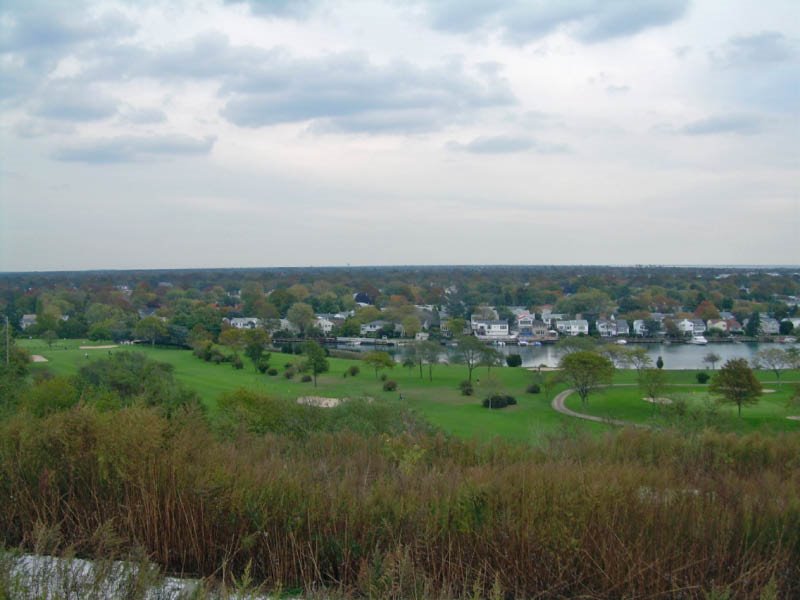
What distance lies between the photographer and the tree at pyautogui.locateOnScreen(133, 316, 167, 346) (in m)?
46.2

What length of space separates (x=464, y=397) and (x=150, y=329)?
2661cm

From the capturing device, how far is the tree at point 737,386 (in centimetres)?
2231

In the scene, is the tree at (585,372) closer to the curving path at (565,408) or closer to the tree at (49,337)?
the curving path at (565,408)

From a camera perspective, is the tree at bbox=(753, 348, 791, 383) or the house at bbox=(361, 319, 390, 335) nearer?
the tree at bbox=(753, 348, 791, 383)

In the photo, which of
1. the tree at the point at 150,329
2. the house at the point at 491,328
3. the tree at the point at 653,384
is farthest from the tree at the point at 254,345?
the house at the point at 491,328

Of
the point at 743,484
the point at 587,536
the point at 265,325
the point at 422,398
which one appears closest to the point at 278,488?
the point at 587,536

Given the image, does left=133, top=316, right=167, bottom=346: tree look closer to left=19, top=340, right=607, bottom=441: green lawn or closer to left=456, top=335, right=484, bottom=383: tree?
left=19, top=340, right=607, bottom=441: green lawn

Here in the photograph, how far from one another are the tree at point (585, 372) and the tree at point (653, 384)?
1368 mm

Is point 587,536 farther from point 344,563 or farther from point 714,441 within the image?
point 714,441

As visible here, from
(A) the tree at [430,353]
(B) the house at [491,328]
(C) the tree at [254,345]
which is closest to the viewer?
(A) the tree at [430,353]

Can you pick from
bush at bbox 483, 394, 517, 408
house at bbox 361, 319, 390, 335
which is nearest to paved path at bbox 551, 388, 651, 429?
bush at bbox 483, 394, 517, 408

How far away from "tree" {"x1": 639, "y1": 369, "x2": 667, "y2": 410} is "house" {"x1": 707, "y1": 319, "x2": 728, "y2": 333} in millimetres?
37420

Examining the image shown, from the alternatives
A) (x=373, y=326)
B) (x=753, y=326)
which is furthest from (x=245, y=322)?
(x=753, y=326)

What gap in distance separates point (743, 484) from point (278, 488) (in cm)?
320
